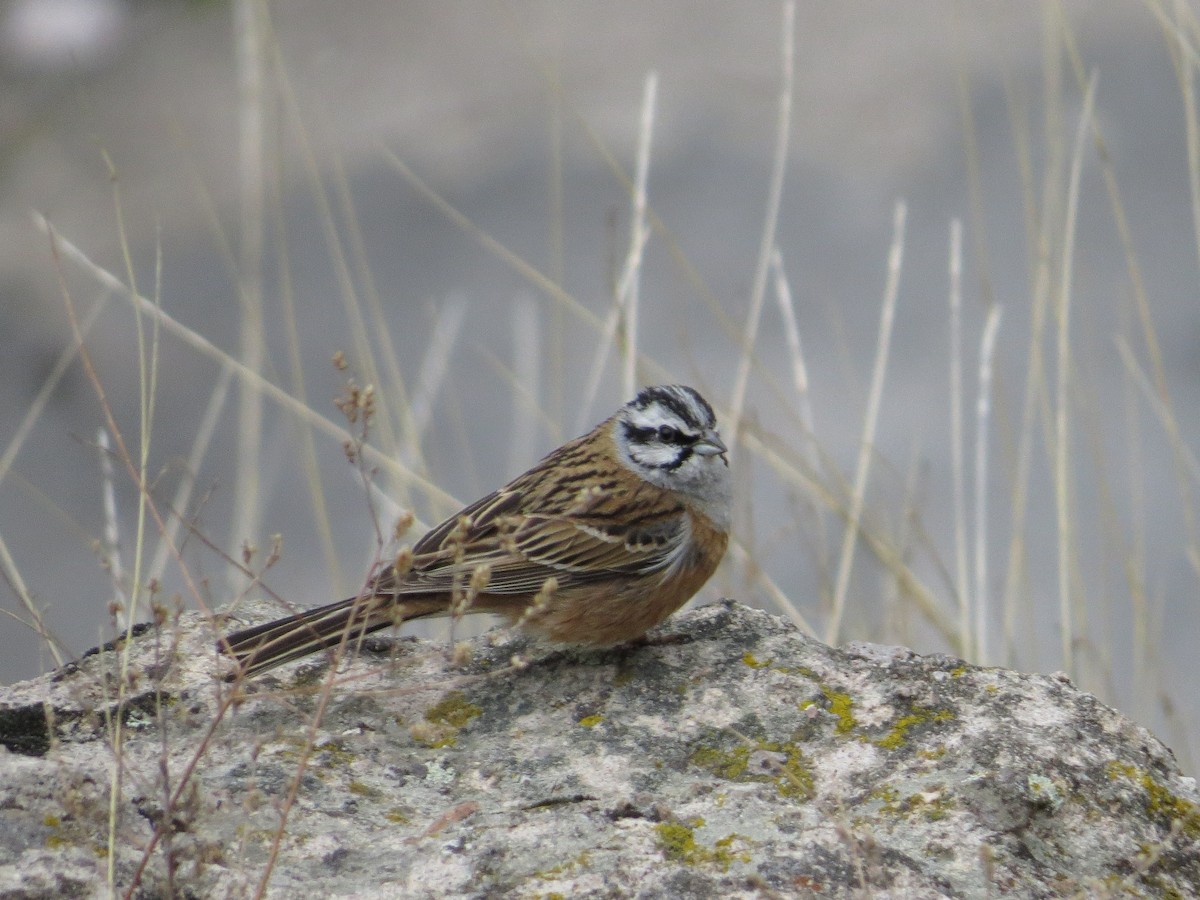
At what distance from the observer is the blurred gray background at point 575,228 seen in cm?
735

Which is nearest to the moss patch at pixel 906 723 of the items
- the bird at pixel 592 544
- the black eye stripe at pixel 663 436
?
the bird at pixel 592 544

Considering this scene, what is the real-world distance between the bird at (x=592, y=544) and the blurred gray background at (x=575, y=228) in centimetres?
187

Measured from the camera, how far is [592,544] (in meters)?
4.38

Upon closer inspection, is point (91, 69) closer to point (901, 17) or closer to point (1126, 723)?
point (901, 17)

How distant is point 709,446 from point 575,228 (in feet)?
13.6

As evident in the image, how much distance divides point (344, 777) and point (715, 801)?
0.84 metres

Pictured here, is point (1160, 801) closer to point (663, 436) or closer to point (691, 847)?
point (691, 847)

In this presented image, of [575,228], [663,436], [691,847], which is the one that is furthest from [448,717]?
→ [575,228]

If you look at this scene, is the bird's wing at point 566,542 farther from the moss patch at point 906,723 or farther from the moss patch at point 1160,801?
the moss patch at point 1160,801

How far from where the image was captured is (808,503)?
6.12 metres

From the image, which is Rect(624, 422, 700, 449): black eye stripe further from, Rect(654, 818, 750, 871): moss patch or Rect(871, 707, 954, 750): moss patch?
Rect(654, 818, 750, 871): moss patch

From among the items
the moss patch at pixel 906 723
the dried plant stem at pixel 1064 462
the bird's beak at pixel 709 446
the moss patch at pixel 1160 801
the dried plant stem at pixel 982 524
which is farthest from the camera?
the dried plant stem at pixel 982 524

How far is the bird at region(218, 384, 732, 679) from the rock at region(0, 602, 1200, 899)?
6.0 inches

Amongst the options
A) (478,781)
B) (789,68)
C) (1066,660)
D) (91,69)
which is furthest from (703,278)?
(478,781)
